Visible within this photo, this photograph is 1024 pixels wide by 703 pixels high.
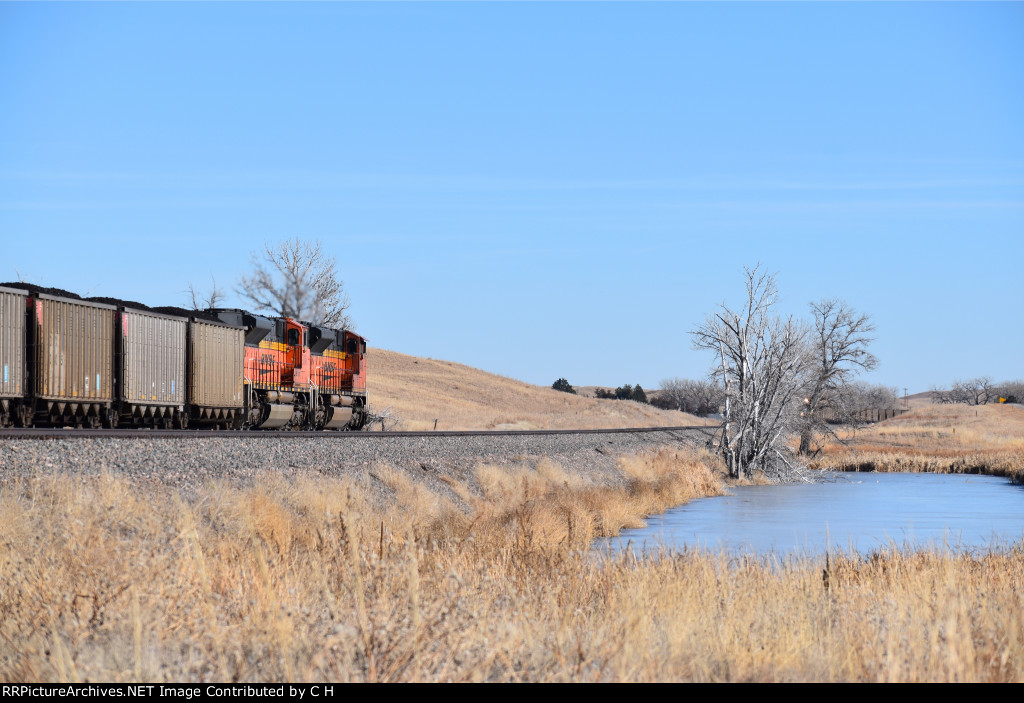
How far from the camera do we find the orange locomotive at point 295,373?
2939 centimetres

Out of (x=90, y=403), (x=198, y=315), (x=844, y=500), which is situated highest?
(x=198, y=315)

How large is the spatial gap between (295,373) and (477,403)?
6842 centimetres

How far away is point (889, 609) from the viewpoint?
27.4 ft

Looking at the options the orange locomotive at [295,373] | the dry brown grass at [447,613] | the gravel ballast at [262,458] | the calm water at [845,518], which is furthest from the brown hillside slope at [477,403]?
the dry brown grass at [447,613]

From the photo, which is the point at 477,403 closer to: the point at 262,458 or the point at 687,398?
the point at 687,398

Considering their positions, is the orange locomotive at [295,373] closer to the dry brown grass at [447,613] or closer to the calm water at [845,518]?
the calm water at [845,518]

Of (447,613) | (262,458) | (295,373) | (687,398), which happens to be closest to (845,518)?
(262,458)

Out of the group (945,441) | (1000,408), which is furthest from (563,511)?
(1000,408)

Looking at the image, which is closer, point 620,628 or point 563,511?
point 620,628

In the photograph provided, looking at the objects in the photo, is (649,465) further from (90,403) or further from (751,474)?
(90,403)

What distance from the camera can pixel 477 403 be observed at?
99188 millimetres

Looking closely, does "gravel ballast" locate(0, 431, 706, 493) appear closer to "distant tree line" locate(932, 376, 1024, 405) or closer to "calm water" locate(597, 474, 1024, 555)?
"calm water" locate(597, 474, 1024, 555)

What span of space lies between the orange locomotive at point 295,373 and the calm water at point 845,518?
476 inches
